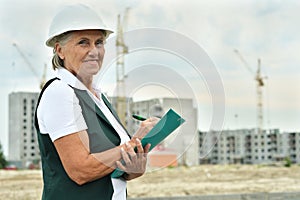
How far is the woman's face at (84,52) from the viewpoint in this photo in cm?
192

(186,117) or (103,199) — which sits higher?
(186,117)

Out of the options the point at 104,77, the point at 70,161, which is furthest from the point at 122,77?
the point at 70,161

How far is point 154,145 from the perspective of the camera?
1.86 m

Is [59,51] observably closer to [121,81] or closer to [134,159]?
[121,81]

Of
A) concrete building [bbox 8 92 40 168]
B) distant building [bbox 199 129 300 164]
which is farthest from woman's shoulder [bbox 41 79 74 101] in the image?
distant building [bbox 199 129 300 164]

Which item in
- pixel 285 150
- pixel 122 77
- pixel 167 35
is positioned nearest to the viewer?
pixel 167 35

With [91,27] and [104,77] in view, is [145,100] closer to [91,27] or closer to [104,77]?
[104,77]

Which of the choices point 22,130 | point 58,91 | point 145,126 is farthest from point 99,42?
point 22,130

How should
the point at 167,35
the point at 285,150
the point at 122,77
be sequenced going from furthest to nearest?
the point at 285,150
the point at 122,77
the point at 167,35

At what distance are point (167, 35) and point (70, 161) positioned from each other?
0.50 metres

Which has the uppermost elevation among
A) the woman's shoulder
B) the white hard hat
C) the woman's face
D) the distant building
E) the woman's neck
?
the white hard hat

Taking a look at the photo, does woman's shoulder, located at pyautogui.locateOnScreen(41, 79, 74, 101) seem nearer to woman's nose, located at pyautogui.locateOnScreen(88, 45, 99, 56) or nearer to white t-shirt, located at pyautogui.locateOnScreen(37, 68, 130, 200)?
white t-shirt, located at pyautogui.locateOnScreen(37, 68, 130, 200)

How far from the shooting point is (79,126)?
6.06ft

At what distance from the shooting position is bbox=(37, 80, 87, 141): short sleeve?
6.00ft
